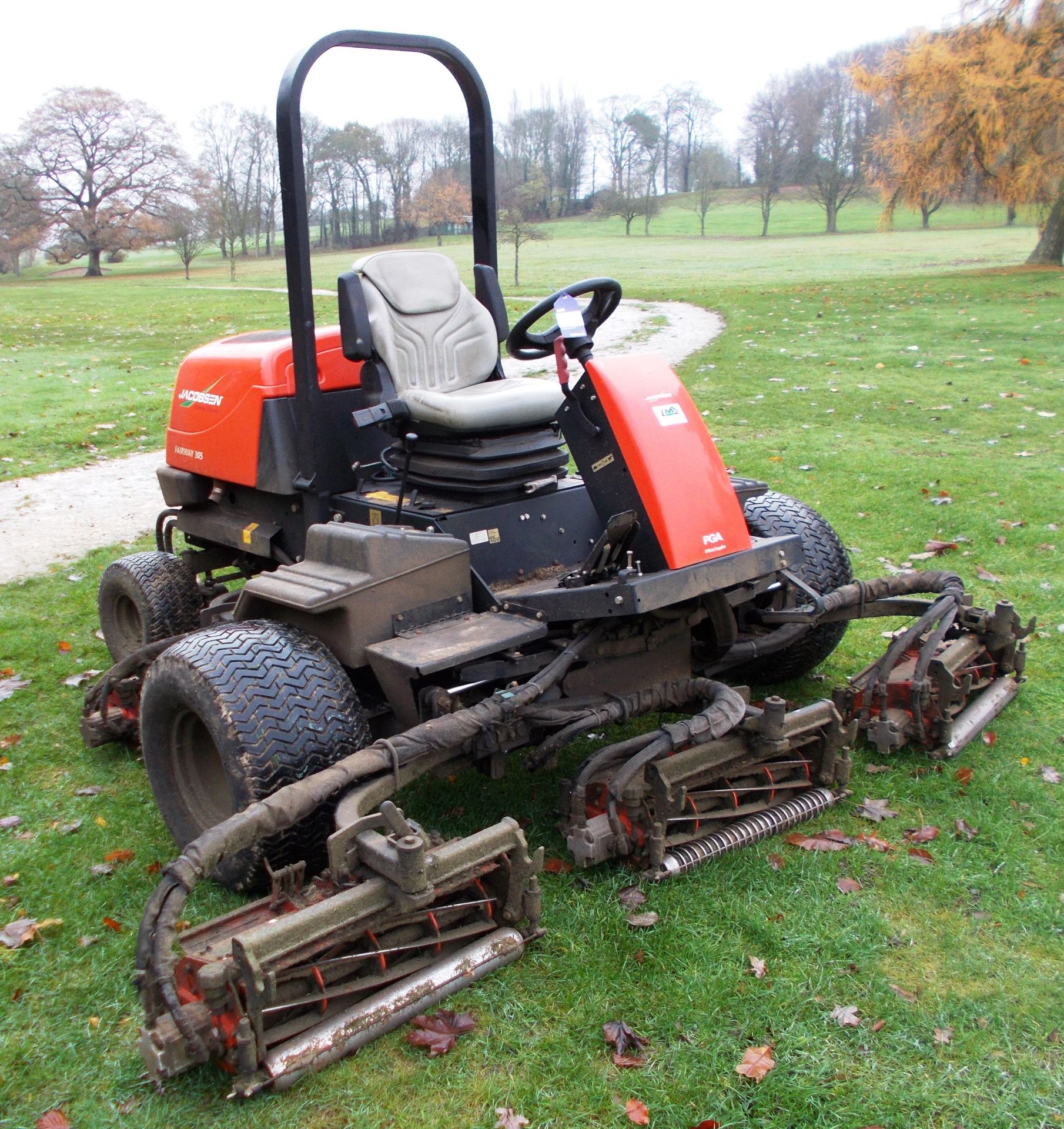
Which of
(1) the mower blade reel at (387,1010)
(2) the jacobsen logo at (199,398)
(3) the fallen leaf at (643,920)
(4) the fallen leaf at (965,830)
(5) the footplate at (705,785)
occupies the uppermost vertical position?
(2) the jacobsen logo at (199,398)

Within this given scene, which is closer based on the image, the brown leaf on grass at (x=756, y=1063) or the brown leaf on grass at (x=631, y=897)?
the brown leaf on grass at (x=756, y=1063)

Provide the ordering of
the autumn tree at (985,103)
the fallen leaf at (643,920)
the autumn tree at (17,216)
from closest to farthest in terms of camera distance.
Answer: the fallen leaf at (643,920) < the autumn tree at (985,103) < the autumn tree at (17,216)

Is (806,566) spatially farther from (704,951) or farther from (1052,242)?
(1052,242)

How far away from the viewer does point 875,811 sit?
3557mm

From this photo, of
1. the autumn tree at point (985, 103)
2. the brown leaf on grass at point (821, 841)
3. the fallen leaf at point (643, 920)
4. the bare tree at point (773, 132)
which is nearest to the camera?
the fallen leaf at point (643, 920)

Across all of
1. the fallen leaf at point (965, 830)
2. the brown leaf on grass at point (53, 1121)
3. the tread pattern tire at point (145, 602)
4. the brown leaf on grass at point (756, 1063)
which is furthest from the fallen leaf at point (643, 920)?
the tread pattern tire at point (145, 602)

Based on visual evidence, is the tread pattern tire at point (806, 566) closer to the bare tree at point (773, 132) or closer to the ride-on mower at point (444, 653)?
the ride-on mower at point (444, 653)

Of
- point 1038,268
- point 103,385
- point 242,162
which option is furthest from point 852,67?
point 242,162

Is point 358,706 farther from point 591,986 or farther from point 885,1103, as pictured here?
point 885,1103

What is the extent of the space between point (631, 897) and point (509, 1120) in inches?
33.6

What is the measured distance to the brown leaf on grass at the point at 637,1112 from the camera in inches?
92.9

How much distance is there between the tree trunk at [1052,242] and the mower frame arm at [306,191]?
21.1m

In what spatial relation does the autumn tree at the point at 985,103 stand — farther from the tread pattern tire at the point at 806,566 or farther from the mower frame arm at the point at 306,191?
the mower frame arm at the point at 306,191

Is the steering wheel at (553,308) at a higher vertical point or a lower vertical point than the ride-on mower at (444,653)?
higher
